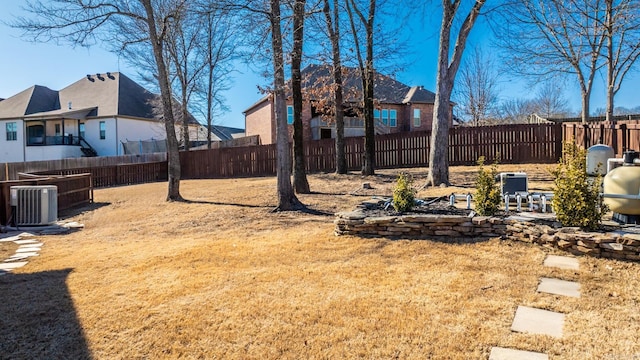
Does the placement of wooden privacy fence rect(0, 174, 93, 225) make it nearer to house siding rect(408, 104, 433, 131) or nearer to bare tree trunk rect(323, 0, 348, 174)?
bare tree trunk rect(323, 0, 348, 174)

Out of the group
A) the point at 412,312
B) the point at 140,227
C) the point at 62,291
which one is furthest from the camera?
the point at 140,227

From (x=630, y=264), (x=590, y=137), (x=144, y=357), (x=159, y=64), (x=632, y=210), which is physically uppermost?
(x=159, y=64)

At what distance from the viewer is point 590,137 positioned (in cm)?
1178

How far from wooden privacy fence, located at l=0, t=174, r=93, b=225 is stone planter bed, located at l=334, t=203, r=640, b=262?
25.4 feet

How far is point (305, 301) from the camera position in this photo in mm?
3521

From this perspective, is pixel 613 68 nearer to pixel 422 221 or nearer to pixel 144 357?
pixel 422 221

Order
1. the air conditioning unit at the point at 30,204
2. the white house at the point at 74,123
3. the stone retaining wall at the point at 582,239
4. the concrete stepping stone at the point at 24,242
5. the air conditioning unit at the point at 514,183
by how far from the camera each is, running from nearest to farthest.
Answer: the stone retaining wall at the point at 582,239 → the air conditioning unit at the point at 514,183 → the concrete stepping stone at the point at 24,242 → the air conditioning unit at the point at 30,204 → the white house at the point at 74,123

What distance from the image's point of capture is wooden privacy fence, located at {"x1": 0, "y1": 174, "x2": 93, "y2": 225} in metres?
8.86

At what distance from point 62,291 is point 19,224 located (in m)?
6.12

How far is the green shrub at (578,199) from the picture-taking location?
4.45 m

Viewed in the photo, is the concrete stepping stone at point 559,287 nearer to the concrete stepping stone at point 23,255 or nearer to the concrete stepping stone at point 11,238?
the concrete stepping stone at point 23,255

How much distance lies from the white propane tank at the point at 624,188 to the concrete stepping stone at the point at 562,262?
1018mm

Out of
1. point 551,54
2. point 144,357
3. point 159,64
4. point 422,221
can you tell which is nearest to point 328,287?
point 144,357

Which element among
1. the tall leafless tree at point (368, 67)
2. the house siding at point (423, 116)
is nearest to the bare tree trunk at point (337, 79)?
the tall leafless tree at point (368, 67)
